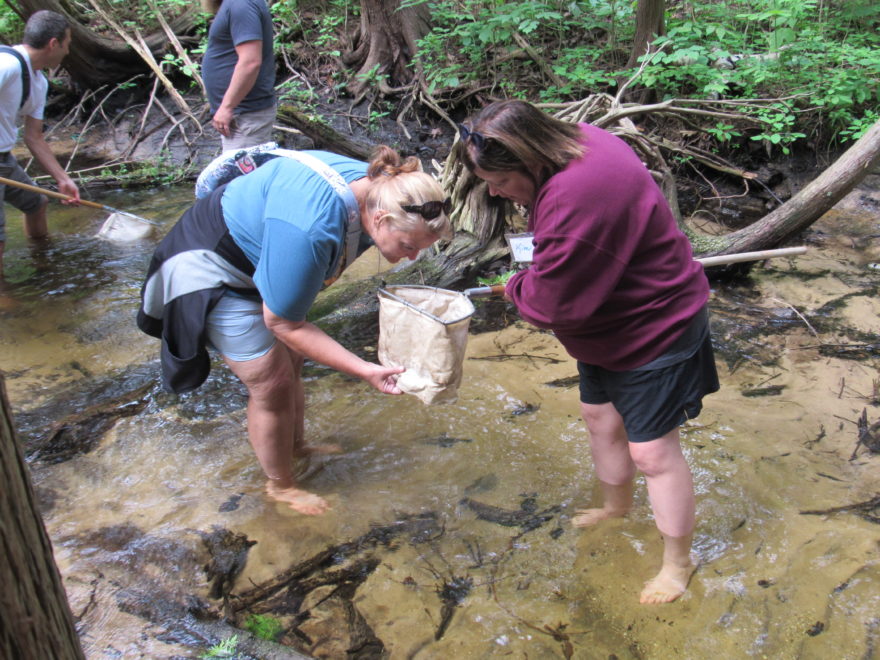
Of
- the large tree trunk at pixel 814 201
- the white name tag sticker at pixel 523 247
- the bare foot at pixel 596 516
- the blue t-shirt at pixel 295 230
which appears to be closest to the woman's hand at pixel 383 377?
the blue t-shirt at pixel 295 230

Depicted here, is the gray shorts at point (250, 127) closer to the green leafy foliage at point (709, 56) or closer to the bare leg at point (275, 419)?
the bare leg at point (275, 419)

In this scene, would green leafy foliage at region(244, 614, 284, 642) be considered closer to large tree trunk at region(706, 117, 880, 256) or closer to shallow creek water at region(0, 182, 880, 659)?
shallow creek water at region(0, 182, 880, 659)

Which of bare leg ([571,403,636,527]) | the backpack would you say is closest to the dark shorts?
bare leg ([571,403,636,527])

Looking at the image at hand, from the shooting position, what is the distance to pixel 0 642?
0.93m

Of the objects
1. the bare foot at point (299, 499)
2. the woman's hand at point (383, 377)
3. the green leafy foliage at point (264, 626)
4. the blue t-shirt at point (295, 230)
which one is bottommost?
the bare foot at point (299, 499)

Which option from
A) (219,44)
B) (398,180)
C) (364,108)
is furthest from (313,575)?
(364,108)

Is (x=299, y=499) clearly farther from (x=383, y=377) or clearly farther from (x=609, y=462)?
(x=609, y=462)

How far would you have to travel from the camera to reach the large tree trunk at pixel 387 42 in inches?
340

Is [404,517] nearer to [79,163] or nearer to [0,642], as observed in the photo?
[0,642]

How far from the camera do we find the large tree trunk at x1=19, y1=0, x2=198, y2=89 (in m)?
8.85

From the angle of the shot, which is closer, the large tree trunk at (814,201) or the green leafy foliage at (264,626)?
the green leafy foliage at (264,626)

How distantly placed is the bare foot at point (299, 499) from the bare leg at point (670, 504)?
51.4 inches

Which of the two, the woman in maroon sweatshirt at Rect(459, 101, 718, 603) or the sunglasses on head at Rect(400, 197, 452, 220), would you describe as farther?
the sunglasses on head at Rect(400, 197, 452, 220)

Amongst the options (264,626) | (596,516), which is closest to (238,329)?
(264,626)
